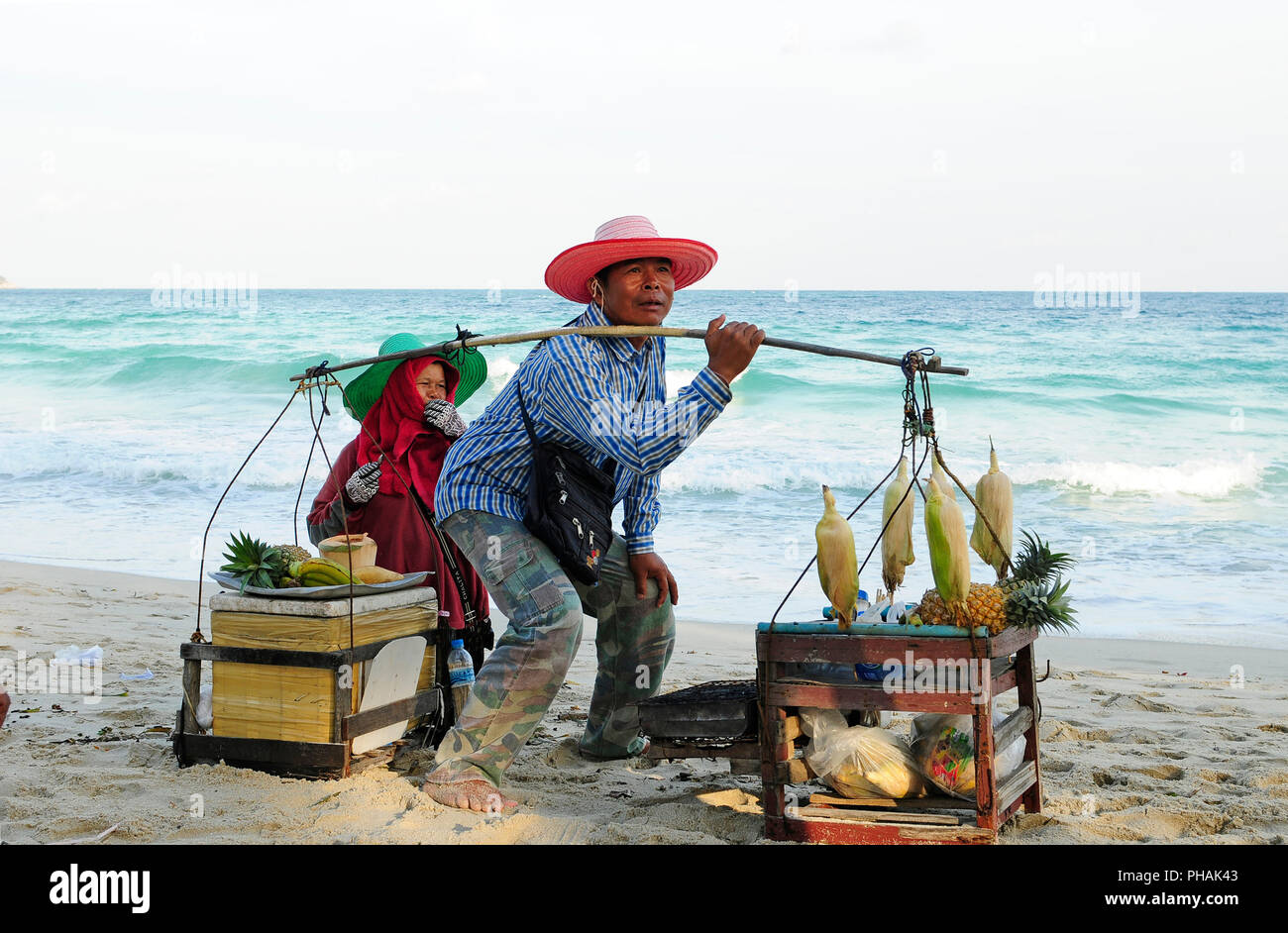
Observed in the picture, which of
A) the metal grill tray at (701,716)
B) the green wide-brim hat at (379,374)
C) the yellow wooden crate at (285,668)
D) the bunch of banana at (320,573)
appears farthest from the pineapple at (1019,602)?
the green wide-brim hat at (379,374)

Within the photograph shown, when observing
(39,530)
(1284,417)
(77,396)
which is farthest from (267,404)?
(1284,417)

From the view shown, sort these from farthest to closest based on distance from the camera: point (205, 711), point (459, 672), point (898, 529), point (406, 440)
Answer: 1. point (406, 440)
2. point (459, 672)
3. point (205, 711)
4. point (898, 529)

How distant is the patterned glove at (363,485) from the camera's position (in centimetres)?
472

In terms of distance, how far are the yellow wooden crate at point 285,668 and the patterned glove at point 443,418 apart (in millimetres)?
939

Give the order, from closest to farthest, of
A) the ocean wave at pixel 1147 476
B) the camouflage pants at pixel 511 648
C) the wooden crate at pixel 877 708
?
1. the wooden crate at pixel 877 708
2. the camouflage pants at pixel 511 648
3. the ocean wave at pixel 1147 476

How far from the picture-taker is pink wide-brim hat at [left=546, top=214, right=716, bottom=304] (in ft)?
11.6

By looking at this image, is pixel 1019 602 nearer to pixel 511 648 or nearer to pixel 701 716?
pixel 701 716

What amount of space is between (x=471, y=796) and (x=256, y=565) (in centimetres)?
116

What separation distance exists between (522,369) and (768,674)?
4.06ft

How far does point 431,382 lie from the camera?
4918 mm

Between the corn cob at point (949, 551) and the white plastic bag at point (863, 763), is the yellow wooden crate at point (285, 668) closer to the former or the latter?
the white plastic bag at point (863, 763)

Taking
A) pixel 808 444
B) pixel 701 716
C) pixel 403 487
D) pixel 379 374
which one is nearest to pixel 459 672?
pixel 403 487
